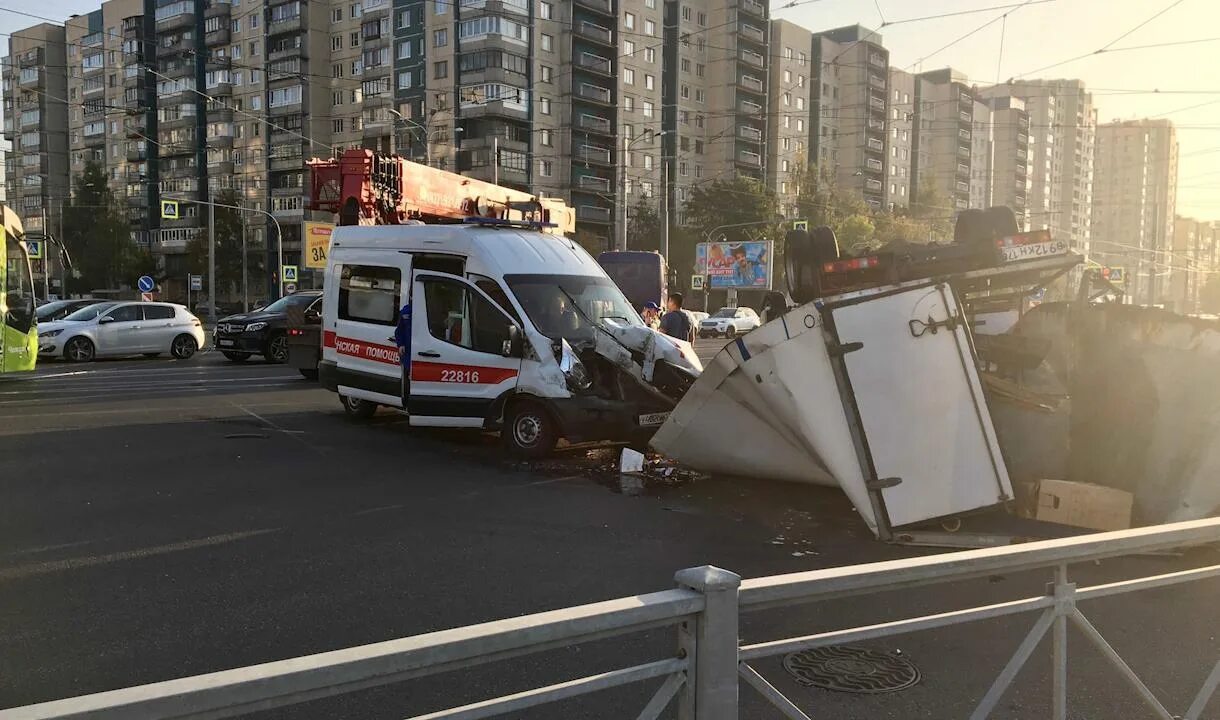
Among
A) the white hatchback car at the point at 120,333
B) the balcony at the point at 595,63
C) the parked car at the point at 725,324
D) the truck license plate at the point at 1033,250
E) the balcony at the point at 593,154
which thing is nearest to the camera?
the truck license plate at the point at 1033,250

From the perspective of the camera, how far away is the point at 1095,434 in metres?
7.07

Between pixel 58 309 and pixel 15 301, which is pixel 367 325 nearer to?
pixel 15 301

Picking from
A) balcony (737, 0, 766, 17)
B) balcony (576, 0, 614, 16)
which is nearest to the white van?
balcony (576, 0, 614, 16)

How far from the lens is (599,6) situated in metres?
68.6

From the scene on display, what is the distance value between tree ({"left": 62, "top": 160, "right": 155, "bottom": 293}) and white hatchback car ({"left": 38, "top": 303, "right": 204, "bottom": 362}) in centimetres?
5135

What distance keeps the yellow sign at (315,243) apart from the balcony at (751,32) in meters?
53.9

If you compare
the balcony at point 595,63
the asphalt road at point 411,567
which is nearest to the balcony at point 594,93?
the balcony at point 595,63

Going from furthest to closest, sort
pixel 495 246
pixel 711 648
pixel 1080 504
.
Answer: pixel 495 246, pixel 1080 504, pixel 711 648

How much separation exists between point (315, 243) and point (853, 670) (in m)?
36.4

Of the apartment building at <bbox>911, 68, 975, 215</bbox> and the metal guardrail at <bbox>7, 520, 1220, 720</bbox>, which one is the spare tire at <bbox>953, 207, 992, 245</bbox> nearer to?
the metal guardrail at <bbox>7, 520, 1220, 720</bbox>

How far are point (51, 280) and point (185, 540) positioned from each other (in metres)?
95.8

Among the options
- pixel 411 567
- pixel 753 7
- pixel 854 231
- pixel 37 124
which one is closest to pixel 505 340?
pixel 411 567

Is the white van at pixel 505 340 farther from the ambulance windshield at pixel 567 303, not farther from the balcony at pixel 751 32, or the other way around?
the balcony at pixel 751 32

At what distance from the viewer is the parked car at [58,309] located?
2244cm
